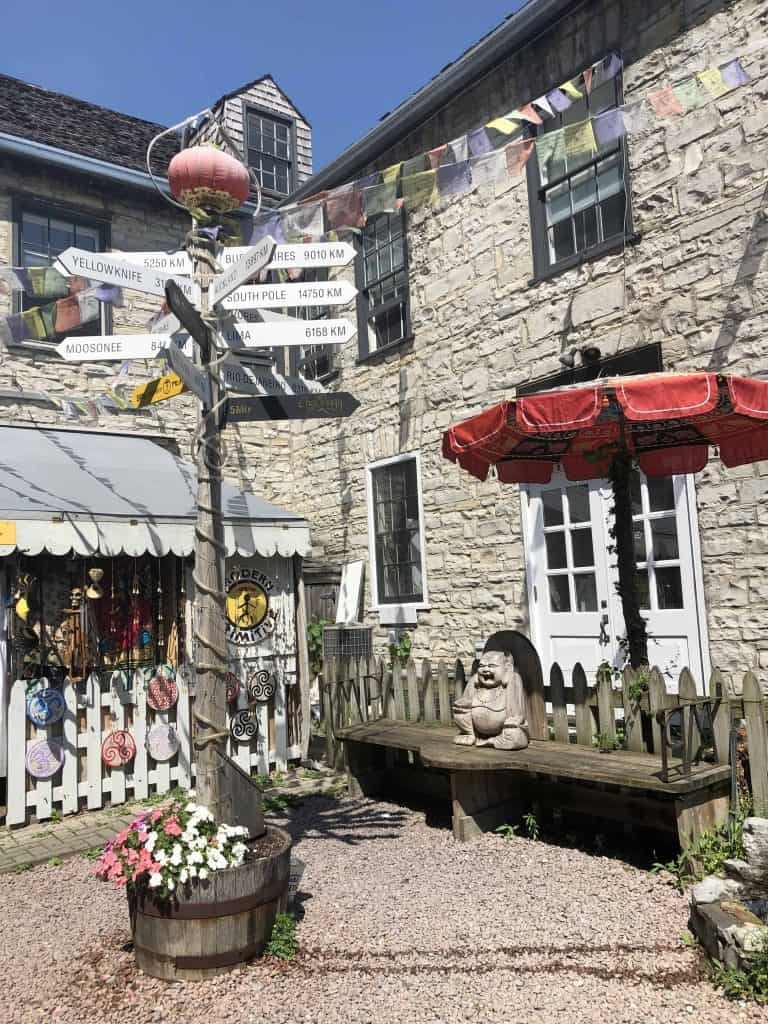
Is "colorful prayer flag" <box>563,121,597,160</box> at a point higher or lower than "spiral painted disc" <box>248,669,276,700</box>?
higher

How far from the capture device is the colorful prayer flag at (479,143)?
6352 millimetres

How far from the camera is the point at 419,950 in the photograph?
3.52 metres

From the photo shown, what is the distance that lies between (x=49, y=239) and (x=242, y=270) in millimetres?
8067

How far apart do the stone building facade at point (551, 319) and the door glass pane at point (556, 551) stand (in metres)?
0.09

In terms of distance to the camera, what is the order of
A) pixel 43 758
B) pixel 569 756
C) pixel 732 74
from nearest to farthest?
pixel 569 756 < pixel 732 74 < pixel 43 758

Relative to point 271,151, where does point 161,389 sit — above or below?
below

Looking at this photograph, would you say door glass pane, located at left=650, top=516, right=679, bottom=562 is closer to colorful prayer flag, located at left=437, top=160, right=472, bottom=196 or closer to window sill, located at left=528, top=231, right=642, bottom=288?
window sill, located at left=528, top=231, right=642, bottom=288

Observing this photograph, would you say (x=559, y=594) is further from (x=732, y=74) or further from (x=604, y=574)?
(x=732, y=74)

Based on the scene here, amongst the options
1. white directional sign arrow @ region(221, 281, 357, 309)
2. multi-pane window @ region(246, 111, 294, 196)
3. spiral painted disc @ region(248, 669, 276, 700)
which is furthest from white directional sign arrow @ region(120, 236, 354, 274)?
multi-pane window @ region(246, 111, 294, 196)

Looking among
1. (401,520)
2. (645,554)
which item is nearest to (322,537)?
(401,520)

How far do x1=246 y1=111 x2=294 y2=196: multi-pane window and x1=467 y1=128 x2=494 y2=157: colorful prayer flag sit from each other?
7.59 meters

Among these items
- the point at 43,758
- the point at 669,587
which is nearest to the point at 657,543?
the point at 669,587

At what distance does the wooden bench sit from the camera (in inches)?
168

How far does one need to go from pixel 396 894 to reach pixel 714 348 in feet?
15.6
